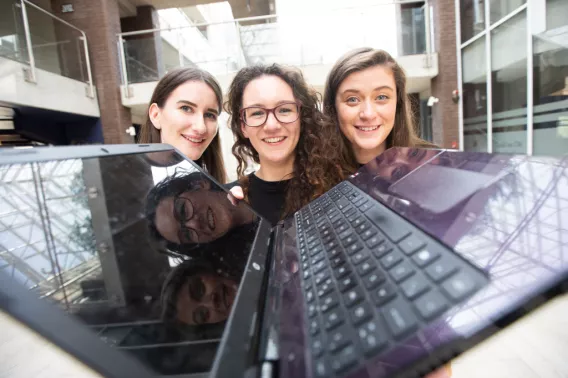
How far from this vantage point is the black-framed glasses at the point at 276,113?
1011mm

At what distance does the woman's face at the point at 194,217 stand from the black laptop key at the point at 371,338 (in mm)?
332

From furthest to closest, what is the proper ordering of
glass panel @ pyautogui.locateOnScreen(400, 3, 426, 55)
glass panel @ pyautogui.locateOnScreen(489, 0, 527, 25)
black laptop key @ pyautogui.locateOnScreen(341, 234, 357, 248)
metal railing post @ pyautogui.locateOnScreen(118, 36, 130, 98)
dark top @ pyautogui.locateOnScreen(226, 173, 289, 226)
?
metal railing post @ pyautogui.locateOnScreen(118, 36, 130, 98), glass panel @ pyautogui.locateOnScreen(400, 3, 426, 55), glass panel @ pyautogui.locateOnScreen(489, 0, 527, 25), dark top @ pyautogui.locateOnScreen(226, 173, 289, 226), black laptop key @ pyautogui.locateOnScreen(341, 234, 357, 248)

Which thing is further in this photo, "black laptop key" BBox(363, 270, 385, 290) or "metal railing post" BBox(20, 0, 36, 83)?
"metal railing post" BBox(20, 0, 36, 83)

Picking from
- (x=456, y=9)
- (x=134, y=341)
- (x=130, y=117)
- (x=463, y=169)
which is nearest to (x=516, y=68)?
(x=456, y=9)

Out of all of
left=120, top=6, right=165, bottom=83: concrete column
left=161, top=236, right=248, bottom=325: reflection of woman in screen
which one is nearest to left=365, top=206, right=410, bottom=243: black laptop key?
left=161, top=236, right=248, bottom=325: reflection of woman in screen

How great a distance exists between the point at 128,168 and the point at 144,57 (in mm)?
5830

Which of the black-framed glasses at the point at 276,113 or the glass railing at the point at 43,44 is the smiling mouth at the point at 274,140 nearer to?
the black-framed glasses at the point at 276,113

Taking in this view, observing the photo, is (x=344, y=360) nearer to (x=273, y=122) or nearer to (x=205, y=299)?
(x=205, y=299)

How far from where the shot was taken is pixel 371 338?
25 cm

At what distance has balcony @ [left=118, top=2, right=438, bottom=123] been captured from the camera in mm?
4801

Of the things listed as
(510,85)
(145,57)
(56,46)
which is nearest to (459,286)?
(510,85)

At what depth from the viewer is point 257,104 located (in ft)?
3.34

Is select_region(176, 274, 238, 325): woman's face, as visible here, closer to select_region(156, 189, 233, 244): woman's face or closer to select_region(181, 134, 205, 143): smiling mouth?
select_region(156, 189, 233, 244): woman's face

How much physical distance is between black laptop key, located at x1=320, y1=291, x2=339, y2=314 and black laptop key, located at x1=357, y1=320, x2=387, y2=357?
0.18 feet
